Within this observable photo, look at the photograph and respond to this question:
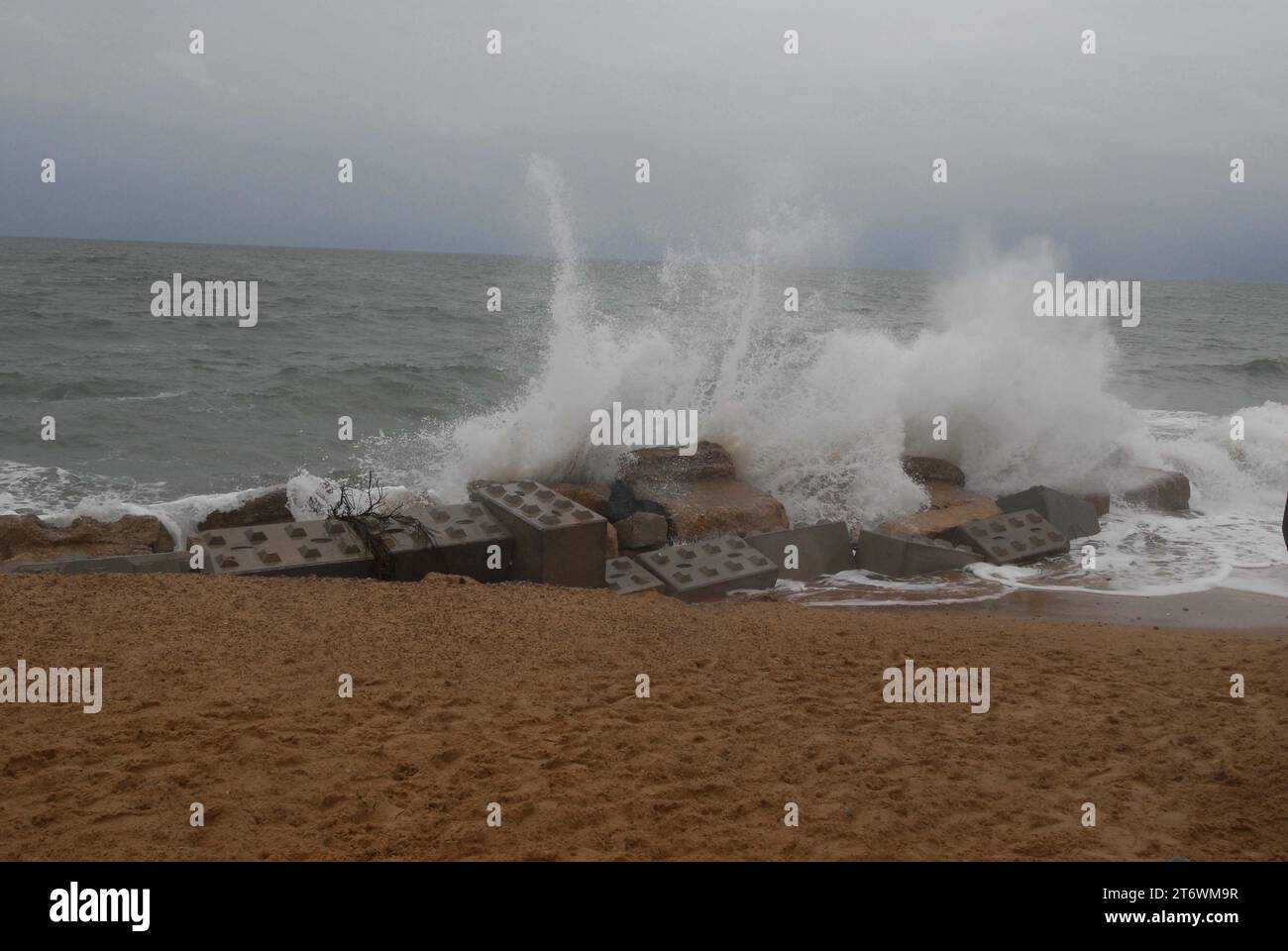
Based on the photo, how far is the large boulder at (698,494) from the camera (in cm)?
823

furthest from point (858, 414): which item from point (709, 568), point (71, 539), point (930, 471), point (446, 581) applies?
point (71, 539)

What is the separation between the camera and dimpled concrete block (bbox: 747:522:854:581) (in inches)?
304

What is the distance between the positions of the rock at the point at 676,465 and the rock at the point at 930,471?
2503 millimetres

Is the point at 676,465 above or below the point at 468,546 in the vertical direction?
above

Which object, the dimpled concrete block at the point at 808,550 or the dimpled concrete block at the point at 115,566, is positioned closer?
the dimpled concrete block at the point at 115,566

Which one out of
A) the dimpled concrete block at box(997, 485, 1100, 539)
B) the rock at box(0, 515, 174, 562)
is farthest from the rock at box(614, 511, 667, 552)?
the dimpled concrete block at box(997, 485, 1100, 539)

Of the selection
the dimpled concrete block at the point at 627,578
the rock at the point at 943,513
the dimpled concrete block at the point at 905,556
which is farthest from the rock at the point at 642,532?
the rock at the point at 943,513

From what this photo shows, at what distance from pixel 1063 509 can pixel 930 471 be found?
1556 millimetres

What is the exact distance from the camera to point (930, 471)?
10789mm

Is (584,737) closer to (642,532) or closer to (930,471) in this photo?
(642,532)

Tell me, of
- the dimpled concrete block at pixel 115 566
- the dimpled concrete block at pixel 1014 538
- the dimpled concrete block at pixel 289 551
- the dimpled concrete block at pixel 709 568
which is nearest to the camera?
the dimpled concrete block at pixel 115 566

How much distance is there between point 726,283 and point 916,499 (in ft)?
11.8

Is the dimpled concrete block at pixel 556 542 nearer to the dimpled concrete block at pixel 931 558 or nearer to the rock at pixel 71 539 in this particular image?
the rock at pixel 71 539
